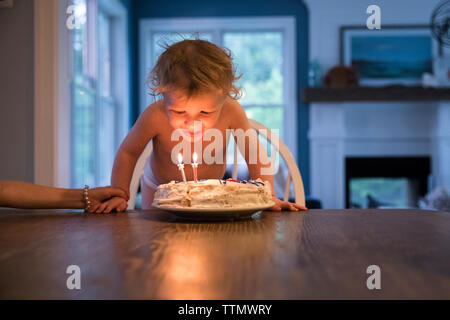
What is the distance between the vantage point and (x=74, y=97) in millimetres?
3195

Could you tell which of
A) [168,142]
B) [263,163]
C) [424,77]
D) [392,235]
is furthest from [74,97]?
[424,77]

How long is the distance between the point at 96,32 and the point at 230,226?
3.50 m

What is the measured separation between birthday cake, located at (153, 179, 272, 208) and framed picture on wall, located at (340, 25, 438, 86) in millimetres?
4559

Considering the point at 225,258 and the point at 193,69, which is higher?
the point at 193,69

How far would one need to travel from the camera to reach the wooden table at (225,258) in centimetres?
37

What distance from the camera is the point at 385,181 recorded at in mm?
5125

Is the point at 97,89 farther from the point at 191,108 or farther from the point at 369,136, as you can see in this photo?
the point at 369,136

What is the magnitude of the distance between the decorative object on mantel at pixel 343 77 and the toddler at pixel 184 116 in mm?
3707

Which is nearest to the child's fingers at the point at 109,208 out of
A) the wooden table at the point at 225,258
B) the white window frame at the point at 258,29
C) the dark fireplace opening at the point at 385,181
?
the wooden table at the point at 225,258

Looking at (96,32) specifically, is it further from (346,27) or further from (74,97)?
(346,27)

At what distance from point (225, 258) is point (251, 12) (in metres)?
4.96

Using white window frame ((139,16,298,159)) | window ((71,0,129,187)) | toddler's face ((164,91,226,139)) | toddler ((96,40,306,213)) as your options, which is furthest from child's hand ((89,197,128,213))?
white window frame ((139,16,298,159))

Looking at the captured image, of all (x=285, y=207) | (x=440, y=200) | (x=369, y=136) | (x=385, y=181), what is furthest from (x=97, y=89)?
(x=385, y=181)

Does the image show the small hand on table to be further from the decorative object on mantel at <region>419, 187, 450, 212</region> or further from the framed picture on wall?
the framed picture on wall
